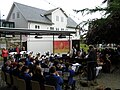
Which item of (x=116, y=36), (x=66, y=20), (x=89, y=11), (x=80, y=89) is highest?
(x=66, y=20)

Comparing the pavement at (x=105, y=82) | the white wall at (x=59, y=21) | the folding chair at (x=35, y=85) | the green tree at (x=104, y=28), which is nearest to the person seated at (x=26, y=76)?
the folding chair at (x=35, y=85)

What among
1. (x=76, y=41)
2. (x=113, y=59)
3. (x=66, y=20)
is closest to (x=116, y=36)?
(x=113, y=59)

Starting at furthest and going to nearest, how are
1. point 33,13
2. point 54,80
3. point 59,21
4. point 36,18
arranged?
point 59,21 < point 33,13 < point 36,18 < point 54,80

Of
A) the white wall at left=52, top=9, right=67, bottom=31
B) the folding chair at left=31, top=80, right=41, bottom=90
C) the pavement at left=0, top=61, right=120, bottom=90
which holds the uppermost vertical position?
the white wall at left=52, top=9, right=67, bottom=31

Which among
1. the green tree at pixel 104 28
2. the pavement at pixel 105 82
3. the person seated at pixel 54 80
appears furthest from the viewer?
the green tree at pixel 104 28

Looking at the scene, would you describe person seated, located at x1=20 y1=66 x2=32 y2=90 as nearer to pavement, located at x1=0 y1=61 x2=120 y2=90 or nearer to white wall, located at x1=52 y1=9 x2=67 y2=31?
pavement, located at x1=0 y1=61 x2=120 y2=90

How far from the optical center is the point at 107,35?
61.3 feet

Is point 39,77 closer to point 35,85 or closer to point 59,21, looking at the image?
point 35,85

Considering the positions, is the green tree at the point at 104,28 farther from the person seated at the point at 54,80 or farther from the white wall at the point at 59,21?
the white wall at the point at 59,21

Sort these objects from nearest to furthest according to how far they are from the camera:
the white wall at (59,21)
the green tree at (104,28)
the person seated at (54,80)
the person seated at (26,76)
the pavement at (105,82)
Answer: the person seated at (54,80) < the person seated at (26,76) < the pavement at (105,82) < the green tree at (104,28) < the white wall at (59,21)

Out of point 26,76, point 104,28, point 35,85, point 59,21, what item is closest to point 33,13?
point 59,21

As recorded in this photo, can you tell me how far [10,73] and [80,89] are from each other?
3.24m

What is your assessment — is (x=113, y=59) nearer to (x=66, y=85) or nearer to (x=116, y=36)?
(x=116, y=36)

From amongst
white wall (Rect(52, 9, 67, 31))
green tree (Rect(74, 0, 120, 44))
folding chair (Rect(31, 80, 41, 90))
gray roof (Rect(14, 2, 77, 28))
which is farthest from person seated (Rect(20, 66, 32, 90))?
white wall (Rect(52, 9, 67, 31))
